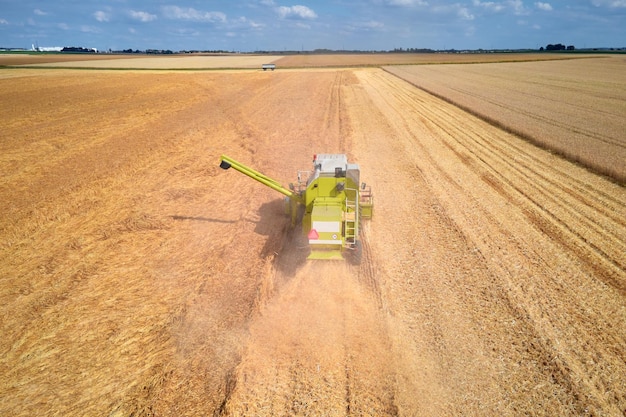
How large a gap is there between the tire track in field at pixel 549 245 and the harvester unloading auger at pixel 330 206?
328cm

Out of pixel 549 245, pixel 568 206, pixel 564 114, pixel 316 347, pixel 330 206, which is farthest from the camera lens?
pixel 564 114

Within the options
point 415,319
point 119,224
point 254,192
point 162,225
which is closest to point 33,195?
point 119,224

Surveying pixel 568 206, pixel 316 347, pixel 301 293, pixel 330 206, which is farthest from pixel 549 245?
pixel 316 347

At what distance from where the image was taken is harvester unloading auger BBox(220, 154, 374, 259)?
7555 mm

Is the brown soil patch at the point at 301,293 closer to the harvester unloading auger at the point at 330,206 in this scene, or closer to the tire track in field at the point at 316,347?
the tire track in field at the point at 316,347

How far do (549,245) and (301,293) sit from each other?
634 cm

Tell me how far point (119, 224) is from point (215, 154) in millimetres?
7451

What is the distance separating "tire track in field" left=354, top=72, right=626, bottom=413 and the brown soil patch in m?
0.04

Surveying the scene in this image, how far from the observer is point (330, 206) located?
805 centimetres

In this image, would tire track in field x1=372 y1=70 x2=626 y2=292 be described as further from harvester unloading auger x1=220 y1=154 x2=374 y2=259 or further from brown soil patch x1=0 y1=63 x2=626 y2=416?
harvester unloading auger x1=220 y1=154 x2=374 y2=259

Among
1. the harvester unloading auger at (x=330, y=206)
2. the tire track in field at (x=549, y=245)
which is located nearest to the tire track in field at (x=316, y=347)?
the harvester unloading auger at (x=330, y=206)

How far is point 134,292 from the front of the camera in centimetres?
768

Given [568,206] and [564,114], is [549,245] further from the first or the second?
[564,114]

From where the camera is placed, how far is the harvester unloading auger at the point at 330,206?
7.55 metres
